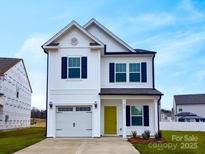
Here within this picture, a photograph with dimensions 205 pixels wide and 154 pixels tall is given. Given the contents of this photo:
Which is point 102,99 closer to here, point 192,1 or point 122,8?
point 122,8

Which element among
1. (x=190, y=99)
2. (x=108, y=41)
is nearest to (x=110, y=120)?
(x=108, y=41)

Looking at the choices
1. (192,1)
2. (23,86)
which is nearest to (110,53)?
(192,1)

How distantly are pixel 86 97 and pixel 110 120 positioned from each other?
2.82 m

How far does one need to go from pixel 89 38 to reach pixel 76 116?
586 cm

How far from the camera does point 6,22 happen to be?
27.1m

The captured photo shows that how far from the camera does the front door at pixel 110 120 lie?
86.6ft

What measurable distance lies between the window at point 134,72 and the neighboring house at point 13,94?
16.1 m

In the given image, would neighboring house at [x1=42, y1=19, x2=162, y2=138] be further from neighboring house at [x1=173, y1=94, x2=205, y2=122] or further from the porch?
neighboring house at [x1=173, y1=94, x2=205, y2=122]

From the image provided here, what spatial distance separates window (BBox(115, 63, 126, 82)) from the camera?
2719 cm

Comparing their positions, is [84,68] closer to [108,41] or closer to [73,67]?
[73,67]

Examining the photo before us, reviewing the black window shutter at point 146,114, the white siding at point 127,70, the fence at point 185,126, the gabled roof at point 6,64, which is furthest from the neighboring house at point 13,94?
the fence at point 185,126

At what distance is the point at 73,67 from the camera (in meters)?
25.6

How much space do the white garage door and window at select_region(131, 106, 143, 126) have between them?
3.37 meters

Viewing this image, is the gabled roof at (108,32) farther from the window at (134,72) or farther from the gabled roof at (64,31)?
the gabled roof at (64,31)
